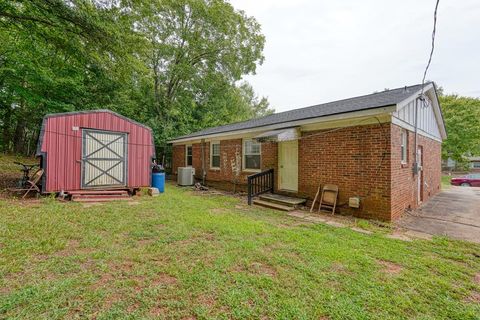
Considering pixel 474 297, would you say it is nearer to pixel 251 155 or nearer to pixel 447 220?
pixel 447 220

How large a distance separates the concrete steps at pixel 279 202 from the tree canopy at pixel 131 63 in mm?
6841

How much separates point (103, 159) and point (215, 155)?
5.35 metres

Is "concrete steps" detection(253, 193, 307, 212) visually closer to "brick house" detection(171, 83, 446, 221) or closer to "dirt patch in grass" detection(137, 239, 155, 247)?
"brick house" detection(171, 83, 446, 221)

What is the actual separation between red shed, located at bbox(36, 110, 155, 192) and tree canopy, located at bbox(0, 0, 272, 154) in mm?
2127

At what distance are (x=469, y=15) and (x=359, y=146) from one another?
3542 mm

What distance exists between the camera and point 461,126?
813 inches

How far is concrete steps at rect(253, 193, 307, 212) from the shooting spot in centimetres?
686

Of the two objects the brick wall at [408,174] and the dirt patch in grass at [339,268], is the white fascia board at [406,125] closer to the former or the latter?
the brick wall at [408,174]

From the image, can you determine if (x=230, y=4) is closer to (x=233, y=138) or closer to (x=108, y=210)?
(x=233, y=138)

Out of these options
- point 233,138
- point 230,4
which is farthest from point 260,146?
point 230,4

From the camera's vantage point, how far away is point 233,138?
10.5m

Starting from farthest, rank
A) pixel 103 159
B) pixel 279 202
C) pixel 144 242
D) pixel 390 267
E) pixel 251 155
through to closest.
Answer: pixel 251 155 < pixel 103 159 < pixel 279 202 < pixel 144 242 < pixel 390 267

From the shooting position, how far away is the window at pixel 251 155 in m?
9.38

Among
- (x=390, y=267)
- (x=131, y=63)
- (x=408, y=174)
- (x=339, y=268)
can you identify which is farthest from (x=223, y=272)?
(x=131, y=63)
